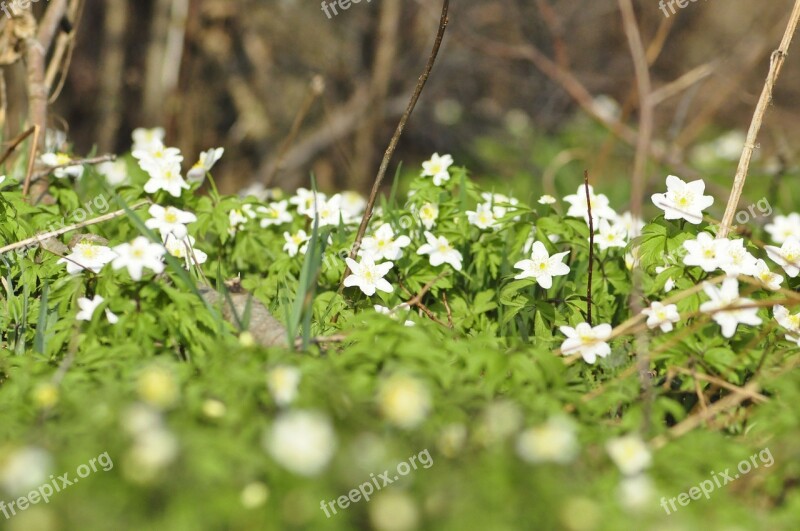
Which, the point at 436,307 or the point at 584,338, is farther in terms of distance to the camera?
the point at 436,307

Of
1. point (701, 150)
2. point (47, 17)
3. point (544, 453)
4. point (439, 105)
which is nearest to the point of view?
point (544, 453)

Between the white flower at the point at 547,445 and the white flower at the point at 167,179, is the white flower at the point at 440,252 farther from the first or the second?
the white flower at the point at 547,445

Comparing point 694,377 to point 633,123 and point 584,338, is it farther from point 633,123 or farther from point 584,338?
point 633,123

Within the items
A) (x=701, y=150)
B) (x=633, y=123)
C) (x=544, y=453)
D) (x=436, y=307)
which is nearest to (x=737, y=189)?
(x=436, y=307)

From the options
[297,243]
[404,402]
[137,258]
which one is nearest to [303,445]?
[404,402]

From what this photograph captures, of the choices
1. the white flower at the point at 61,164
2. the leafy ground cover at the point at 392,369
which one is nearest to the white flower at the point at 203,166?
the leafy ground cover at the point at 392,369
